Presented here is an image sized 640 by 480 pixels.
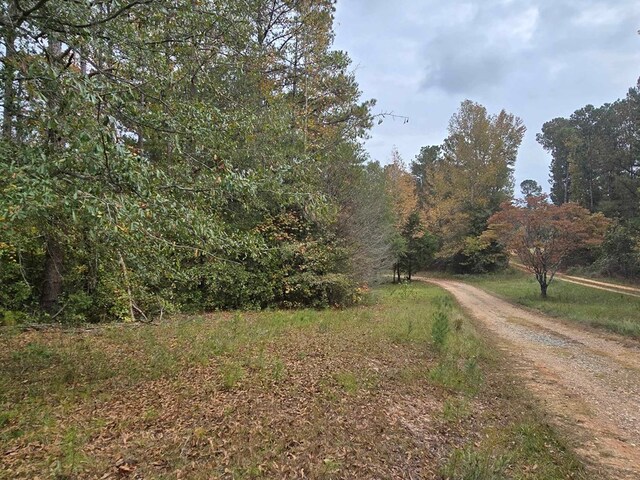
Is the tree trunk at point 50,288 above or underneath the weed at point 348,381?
above

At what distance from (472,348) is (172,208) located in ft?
23.1

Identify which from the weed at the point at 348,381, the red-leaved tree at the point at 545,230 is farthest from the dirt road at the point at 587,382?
the red-leaved tree at the point at 545,230

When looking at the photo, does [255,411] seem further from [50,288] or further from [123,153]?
[50,288]

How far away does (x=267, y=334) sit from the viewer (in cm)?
777

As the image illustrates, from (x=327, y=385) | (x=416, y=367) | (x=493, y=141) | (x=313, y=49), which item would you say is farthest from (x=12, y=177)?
(x=493, y=141)

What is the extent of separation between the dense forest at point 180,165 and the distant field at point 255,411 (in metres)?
1.31

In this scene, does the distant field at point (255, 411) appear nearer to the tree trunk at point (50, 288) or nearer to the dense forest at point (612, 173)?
the tree trunk at point (50, 288)

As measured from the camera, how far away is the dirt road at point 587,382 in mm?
4059

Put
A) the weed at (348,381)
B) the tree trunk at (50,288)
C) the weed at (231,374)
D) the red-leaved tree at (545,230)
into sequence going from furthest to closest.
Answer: the red-leaved tree at (545,230) < the tree trunk at (50,288) < the weed at (348,381) < the weed at (231,374)

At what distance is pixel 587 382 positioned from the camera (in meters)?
6.30

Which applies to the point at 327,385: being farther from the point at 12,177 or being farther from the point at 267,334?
the point at 12,177

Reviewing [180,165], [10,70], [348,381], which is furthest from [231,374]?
[10,70]

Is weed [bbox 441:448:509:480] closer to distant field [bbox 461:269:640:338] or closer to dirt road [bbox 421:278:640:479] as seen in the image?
dirt road [bbox 421:278:640:479]

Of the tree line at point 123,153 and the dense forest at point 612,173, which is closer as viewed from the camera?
the tree line at point 123,153
